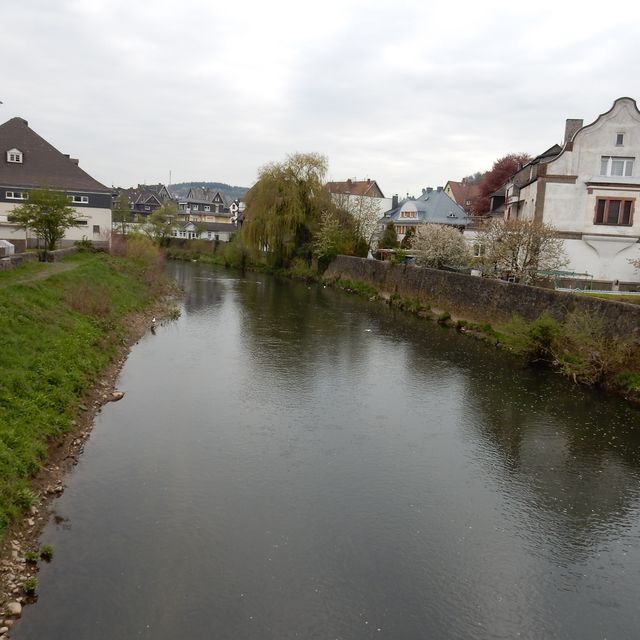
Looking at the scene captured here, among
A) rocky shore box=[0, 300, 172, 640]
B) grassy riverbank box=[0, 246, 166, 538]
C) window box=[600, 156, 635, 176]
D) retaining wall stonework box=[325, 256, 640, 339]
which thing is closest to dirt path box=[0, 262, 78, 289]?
grassy riverbank box=[0, 246, 166, 538]

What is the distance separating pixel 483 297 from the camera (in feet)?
86.0

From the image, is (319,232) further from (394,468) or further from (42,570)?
(42,570)

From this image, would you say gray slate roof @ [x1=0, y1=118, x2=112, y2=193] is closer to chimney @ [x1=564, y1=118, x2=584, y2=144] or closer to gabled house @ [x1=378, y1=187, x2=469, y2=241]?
gabled house @ [x1=378, y1=187, x2=469, y2=241]

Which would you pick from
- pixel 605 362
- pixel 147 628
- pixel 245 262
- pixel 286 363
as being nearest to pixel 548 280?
pixel 605 362

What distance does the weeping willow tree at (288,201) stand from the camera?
149 ft

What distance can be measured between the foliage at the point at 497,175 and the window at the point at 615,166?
83.6 feet

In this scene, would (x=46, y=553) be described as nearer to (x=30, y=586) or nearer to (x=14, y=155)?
(x=30, y=586)

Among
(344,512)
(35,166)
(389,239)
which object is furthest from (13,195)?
(344,512)

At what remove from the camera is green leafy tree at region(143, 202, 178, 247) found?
69.3 m

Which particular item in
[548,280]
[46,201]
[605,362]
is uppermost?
[46,201]

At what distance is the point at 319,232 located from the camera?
45.7 meters

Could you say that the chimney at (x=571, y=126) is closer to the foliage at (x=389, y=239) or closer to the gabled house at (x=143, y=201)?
the foliage at (x=389, y=239)

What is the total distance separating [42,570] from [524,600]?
6.22 meters

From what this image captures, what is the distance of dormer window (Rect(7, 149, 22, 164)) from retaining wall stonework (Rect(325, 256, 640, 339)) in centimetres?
2367
